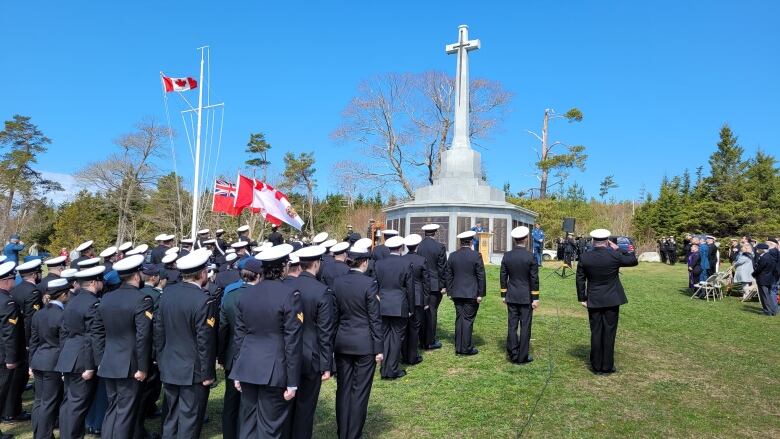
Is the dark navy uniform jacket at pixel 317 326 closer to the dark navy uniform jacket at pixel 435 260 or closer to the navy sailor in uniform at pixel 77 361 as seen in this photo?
the navy sailor in uniform at pixel 77 361

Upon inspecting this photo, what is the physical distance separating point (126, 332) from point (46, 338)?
138 cm

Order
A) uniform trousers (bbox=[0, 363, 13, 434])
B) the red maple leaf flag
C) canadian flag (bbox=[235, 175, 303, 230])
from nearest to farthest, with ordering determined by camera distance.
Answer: uniform trousers (bbox=[0, 363, 13, 434]) → canadian flag (bbox=[235, 175, 303, 230]) → the red maple leaf flag

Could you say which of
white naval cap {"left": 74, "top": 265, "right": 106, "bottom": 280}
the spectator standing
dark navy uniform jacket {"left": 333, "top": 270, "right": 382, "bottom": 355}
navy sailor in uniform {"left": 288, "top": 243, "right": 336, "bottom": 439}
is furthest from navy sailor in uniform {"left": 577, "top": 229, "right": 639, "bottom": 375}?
the spectator standing

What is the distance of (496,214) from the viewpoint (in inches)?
822

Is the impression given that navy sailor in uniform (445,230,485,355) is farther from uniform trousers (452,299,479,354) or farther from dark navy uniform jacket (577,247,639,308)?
dark navy uniform jacket (577,247,639,308)

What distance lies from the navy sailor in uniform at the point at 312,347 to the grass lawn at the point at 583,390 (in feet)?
3.63

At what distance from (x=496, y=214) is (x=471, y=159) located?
3027 mm

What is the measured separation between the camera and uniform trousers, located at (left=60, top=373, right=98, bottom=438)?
16.7 feet

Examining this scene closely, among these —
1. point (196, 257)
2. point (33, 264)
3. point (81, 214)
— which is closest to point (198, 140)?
point (33, 264)

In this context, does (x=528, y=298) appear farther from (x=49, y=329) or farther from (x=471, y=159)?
(x=471, y=159)

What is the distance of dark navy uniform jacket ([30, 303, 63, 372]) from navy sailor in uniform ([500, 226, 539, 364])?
629 cm

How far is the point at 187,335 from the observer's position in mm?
4719

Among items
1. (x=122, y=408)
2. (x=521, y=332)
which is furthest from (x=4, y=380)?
(x=521, y=332)

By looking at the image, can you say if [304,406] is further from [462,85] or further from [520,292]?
[462,85]
